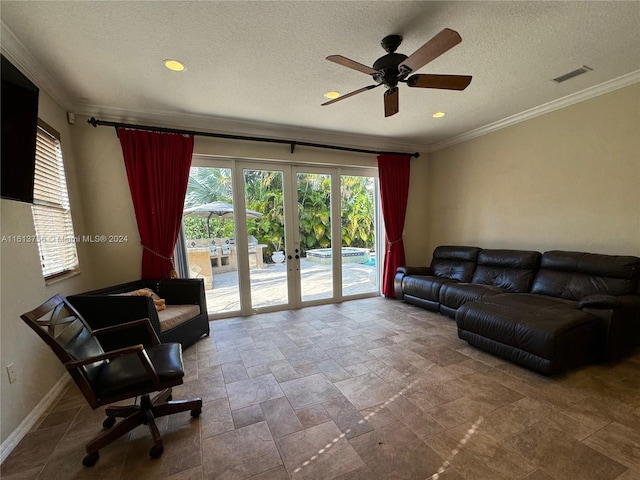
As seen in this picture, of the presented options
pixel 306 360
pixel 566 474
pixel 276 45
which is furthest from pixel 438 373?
pixel 276 45

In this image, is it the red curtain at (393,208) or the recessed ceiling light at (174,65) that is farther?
the red curtain at (393,208)

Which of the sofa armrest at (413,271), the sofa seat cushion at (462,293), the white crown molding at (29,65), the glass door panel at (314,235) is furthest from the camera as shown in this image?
the sofa armrest at (413,271)

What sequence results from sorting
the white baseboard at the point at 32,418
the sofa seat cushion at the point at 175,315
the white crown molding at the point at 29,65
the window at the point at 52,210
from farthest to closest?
the sofa seat cushion at the point at 175,315 → the window at the point at 52,210 → the white crown molding at the point at 29,65 → the white baseboard at the point at 32,418

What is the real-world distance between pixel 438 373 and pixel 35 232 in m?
3.56

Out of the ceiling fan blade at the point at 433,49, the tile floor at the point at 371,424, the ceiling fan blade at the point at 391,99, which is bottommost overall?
the tile floor at the point at 371,424

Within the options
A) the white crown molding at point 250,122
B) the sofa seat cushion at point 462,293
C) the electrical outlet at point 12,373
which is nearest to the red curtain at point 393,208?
the white crown molding at point 250,122

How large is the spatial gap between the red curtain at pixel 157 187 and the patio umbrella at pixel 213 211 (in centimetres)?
28

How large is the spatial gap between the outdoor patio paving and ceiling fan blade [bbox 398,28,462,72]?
303cm

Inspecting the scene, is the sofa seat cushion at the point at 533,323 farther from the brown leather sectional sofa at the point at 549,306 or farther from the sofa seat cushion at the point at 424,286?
the sofa seat cushion at the point at 424,286

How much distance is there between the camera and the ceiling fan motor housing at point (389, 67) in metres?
1.99

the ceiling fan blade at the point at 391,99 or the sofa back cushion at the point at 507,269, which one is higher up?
the ceiling fan blade at the point at 391,99

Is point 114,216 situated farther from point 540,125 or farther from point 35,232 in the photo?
point 540,125

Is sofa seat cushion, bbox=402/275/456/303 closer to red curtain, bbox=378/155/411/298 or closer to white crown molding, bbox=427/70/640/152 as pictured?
red curtain, bbox=378/155/411/298

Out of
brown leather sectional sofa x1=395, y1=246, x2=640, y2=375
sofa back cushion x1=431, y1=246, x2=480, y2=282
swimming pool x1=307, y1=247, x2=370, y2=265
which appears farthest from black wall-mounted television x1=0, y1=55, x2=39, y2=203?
sofa back cushion x1=431, y1=246, x2=480, y2=282
